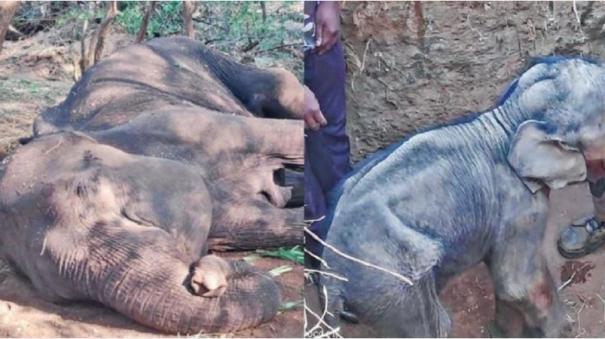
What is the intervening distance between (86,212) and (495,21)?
1217 mm

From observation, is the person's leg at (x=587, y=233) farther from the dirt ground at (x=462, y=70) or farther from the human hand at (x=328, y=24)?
the human hand at (x=328, y=24)

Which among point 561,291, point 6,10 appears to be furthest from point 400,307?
point 6,10

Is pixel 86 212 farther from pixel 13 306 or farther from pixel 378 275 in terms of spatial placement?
pixel 378 275

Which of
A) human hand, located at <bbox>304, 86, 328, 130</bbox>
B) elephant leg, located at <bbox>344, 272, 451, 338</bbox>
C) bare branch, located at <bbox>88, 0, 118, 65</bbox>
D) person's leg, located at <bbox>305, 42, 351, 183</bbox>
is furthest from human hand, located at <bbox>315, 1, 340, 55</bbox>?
bare branch, located at <bbox>88, 0, 118, 65</bbox>

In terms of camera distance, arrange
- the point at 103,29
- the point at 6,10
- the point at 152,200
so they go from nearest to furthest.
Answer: the point at 152,200
the point at 6,10
the point at 103,29

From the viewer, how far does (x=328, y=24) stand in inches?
120

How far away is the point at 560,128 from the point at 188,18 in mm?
1723

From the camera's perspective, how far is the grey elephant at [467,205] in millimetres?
2984

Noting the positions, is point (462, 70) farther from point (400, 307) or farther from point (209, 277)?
point (209, 277)

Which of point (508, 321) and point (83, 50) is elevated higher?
point (83, 50)

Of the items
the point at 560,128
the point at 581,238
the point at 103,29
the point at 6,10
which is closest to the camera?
the point at 560,128

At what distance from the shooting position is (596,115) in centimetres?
297

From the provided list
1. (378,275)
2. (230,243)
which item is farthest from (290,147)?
(378,275)

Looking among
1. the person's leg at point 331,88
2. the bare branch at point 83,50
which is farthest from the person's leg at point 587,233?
the bare branch at point 83,50
